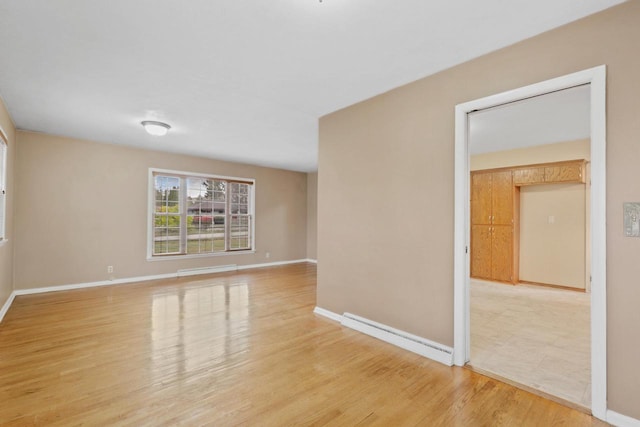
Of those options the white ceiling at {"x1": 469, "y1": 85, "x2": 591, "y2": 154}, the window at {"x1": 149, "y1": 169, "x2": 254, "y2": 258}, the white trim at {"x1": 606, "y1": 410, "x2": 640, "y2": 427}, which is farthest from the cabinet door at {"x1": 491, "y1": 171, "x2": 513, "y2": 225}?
the window at {"x1": 149, "y1": 169, "x2": 254, "y2": 258}

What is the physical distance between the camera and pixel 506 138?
5.03 m

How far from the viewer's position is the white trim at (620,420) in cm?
181

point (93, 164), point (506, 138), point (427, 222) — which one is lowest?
point (427, 222)

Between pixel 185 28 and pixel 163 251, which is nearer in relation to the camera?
pixel 185 28

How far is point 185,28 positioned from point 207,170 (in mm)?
4929

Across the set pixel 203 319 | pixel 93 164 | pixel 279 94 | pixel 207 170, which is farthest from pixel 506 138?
pixel 93 164

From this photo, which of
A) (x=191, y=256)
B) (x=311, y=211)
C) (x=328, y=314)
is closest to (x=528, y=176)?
(x=328, y=314)

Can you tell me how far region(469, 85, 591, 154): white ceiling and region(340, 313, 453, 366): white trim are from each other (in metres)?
2.13

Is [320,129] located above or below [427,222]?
above

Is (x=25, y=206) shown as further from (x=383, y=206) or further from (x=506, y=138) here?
(x=506, y=138)

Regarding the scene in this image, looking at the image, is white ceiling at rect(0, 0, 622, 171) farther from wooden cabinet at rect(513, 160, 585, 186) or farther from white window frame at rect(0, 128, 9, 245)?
wooden cabinet at rect(513, 160, 585, 186)

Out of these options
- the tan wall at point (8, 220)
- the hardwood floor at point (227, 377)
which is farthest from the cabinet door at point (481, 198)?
the tan wall at point (8, 220)

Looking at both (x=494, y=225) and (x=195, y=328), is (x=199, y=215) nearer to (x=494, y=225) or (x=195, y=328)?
(x=195, y=328)

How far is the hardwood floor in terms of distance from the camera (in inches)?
76.5
